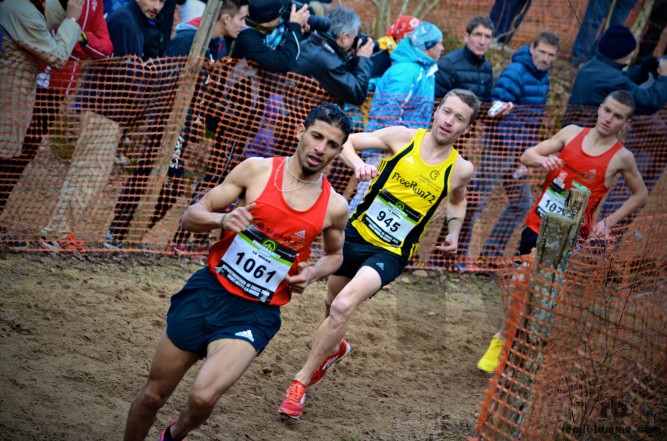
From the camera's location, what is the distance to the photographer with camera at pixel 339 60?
7.45 meters

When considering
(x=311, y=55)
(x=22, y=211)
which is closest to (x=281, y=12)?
(x=311, y=55)

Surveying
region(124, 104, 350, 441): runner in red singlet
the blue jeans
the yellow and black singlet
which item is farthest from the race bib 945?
the blue jeans

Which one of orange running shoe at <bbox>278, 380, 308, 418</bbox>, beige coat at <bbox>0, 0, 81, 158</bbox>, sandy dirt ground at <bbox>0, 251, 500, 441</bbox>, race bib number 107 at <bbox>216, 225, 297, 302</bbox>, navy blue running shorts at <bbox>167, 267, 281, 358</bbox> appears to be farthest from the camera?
beige coat at <bbox>0, 0, 81, 158</bbox>

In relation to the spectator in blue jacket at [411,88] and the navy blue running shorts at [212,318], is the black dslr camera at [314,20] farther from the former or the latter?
the navy blue running shorts at [212,318]

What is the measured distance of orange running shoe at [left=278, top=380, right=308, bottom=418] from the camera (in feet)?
16.8

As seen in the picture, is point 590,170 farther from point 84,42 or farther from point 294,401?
point 84,42

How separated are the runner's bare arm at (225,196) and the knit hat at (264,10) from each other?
10.3ft

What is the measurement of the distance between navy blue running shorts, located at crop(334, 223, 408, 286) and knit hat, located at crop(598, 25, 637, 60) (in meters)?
4.52

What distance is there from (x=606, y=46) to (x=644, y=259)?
11.0ft

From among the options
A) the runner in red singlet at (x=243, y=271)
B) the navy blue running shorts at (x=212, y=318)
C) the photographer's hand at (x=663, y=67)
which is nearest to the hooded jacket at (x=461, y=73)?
the photographer's hand at (x=663, y=67)

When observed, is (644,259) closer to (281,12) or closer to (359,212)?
(359,212)

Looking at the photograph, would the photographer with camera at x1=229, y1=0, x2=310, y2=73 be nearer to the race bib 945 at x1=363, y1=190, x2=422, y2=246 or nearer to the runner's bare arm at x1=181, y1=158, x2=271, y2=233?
the race bib 945 at x1=363, y1=190, x2=422, y2=246

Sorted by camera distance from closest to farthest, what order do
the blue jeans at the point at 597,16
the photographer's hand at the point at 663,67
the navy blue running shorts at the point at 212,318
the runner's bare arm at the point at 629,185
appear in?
the navy blue running shorts at the point at 212,318
the runner's bare arm at the point at 629,185
the photographer's hand at the point at 663,67
the blue jeans at the point at 597,16

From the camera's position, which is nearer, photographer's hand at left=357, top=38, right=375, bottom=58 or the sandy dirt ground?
the sandy dirt ground
